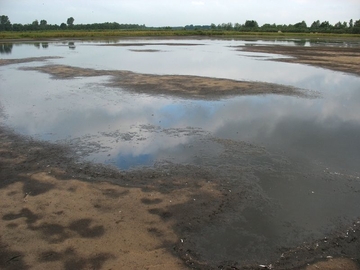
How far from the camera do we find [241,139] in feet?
36.6

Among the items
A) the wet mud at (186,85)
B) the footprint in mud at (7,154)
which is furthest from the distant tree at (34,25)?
the footprint in mud at (7,154)

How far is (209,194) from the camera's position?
755cm

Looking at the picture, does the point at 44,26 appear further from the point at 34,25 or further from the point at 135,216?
the point at 135,216

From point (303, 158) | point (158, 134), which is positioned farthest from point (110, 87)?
point (303, 158)

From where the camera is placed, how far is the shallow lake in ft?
21.8

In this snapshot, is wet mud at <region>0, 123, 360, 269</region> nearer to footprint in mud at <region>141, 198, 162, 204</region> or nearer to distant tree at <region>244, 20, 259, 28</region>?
footprint in mud at <region>141, 198, 162, 204</region>

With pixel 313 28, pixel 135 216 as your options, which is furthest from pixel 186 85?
pixel 313 28

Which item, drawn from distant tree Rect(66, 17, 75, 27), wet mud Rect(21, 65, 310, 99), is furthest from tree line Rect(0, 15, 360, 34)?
wet mud Rect(21, 65, 310, 99)

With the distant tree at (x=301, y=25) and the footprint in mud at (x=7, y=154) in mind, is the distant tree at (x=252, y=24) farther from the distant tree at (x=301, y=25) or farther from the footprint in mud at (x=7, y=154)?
the footprint in mud at (x=7, y=154)

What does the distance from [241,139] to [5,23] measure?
486 feet

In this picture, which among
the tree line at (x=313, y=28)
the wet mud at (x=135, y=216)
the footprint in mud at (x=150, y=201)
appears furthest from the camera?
the tree line at (x=313, y=28)

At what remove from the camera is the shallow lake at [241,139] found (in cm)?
664

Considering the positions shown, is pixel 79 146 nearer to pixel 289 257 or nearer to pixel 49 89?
pixel 289 257

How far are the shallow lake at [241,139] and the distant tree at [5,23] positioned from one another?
398ft
